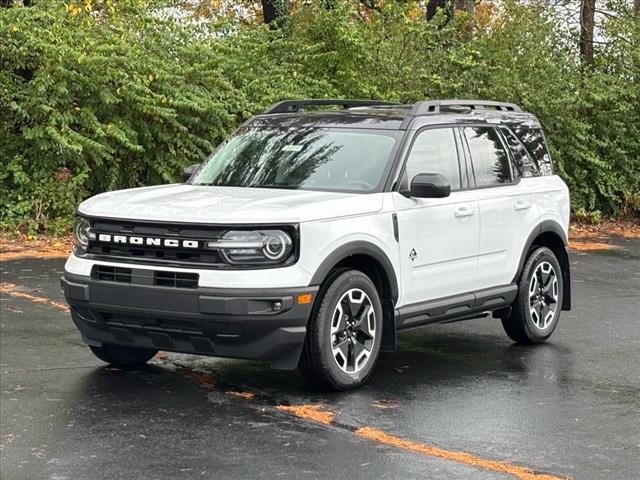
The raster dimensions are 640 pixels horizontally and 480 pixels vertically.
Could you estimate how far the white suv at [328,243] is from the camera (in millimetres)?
7410

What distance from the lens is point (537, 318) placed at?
9.91 m

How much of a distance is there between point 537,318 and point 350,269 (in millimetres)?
2518

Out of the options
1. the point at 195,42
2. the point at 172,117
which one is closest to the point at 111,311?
the point at 172,117

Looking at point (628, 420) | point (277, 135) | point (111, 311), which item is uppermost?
point (277, 135)

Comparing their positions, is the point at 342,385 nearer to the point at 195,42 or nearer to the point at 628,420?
the point at 628,420

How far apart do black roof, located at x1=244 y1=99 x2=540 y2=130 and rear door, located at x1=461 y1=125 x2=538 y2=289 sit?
172 millimetres

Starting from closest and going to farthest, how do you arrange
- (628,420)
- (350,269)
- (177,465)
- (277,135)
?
(177,465)
(628,420)
(350,269)
(277,135)

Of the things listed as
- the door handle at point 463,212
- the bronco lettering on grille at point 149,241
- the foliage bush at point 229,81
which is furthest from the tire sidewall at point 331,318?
the foliage bush at point 229,81

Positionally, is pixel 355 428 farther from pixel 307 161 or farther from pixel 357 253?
pixel 307 161

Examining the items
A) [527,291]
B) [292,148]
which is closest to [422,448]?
[292,148]

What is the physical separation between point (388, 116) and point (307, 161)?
0.70 m

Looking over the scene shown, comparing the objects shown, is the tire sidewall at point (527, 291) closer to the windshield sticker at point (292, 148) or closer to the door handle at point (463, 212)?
the door handle at point (463, 212)

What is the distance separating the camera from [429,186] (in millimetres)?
8172

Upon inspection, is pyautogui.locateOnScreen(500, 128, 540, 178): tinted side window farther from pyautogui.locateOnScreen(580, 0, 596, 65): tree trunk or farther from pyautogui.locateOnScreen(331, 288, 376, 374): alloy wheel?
pyautogui.locateOnScreen(580, 0, 596, 65): tree trunk
